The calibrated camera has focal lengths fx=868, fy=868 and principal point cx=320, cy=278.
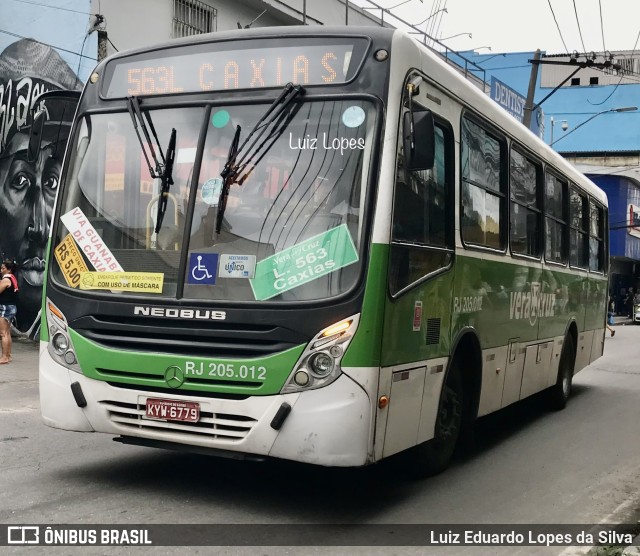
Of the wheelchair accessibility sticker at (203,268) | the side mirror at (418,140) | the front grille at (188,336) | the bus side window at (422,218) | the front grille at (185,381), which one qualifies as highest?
the side mirror at (418,140)

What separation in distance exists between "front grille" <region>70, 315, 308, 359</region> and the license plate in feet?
1.02

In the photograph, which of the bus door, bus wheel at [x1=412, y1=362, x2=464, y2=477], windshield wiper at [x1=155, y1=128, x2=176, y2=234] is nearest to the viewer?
the bus door

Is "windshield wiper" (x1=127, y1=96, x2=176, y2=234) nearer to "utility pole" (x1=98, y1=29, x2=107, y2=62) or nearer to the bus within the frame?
the bus

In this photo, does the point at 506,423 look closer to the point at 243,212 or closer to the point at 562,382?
the point at 562,382

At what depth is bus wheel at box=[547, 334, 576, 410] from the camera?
11.0 meters

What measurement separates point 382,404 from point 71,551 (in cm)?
199

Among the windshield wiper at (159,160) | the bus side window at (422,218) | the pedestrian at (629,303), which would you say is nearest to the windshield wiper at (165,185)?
the windshield wiper at (159,160)

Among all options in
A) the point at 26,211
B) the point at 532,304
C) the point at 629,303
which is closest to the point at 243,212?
the point at 532,304

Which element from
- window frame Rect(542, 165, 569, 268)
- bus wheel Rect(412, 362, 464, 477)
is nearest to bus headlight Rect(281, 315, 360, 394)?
bus wheel Rect(412, 362, 464, 477)

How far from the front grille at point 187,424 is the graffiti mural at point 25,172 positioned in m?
10.7

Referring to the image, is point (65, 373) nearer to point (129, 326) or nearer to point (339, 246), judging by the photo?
point (129, 326)

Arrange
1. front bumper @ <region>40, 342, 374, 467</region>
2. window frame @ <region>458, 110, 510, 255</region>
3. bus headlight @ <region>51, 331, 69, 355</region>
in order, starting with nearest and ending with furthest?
front bumper @ <region>40, 342, 374, 467</region> < bus headlight @ <region>51, 331, 69, 355</region> < window frame @ <region>458, 110, 510, 255</region>

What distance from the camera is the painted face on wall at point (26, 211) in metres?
15.7

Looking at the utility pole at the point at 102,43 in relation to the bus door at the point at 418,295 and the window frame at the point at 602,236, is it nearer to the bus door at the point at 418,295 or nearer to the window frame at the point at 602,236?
the window frame at the point at 602,236
